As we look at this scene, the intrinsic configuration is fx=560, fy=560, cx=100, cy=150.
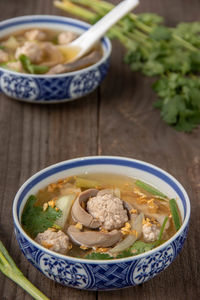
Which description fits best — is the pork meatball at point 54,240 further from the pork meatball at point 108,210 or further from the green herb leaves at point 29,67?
the green herb leaves at point 29,67

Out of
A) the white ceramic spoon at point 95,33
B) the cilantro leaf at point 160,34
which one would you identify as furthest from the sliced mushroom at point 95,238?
the cilantro leaf at point 160,34

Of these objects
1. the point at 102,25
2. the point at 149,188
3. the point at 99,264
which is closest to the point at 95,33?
the point at 102,25

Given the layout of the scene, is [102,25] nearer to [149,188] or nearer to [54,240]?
[149,188]

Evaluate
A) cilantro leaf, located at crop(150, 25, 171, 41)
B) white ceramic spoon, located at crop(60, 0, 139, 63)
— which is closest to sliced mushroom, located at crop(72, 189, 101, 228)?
white ceramic spoon, located at crop(60, 0, 139, 63)

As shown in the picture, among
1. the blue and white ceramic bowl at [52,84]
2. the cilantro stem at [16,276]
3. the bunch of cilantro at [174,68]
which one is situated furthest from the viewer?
the bunch of cilantro at [174,68]

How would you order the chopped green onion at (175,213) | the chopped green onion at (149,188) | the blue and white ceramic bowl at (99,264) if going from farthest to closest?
the chopped green onion at (149,188)
the chopped green onion at (175,213)
the blue and white ceramic bowl at (99,264)

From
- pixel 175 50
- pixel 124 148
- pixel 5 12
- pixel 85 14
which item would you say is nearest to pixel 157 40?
pixel 175 50
